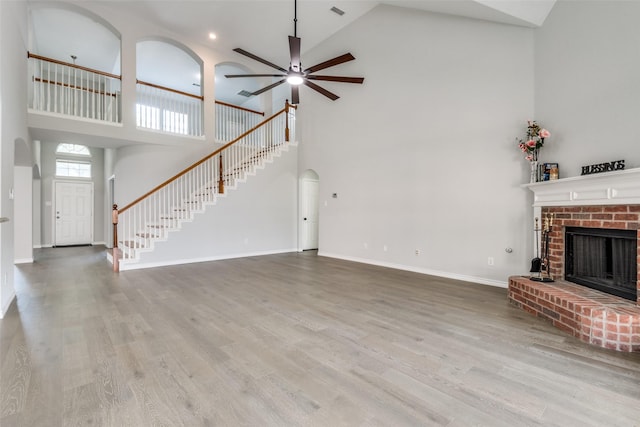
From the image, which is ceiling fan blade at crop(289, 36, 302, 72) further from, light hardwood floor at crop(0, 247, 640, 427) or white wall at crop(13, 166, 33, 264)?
white wall at crop(13, 166, 33, 264)

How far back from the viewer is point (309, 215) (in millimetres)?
8586

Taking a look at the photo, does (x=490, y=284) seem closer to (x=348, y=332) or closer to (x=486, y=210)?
(x=486, y=210)

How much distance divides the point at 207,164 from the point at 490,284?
6267mm

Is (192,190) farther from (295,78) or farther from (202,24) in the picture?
(295,78)

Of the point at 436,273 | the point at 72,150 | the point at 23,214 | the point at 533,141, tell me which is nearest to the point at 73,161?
the point at 72,150

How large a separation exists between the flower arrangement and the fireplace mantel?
43cm

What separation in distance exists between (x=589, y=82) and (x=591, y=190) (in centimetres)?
132

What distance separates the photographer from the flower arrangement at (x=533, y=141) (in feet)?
13.2

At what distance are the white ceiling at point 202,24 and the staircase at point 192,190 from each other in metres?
1.83

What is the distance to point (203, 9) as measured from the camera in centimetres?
635

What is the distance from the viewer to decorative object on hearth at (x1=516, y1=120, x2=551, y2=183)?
13.2 ft

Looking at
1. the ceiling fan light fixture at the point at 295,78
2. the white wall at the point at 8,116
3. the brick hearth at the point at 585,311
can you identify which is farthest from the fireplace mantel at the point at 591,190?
the white wall at the point at 8,116

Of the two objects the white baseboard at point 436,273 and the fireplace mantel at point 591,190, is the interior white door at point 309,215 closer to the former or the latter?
the white baseboard at point 436,273

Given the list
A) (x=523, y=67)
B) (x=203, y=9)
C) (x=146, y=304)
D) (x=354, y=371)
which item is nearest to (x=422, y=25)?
(x=523, y=67)
